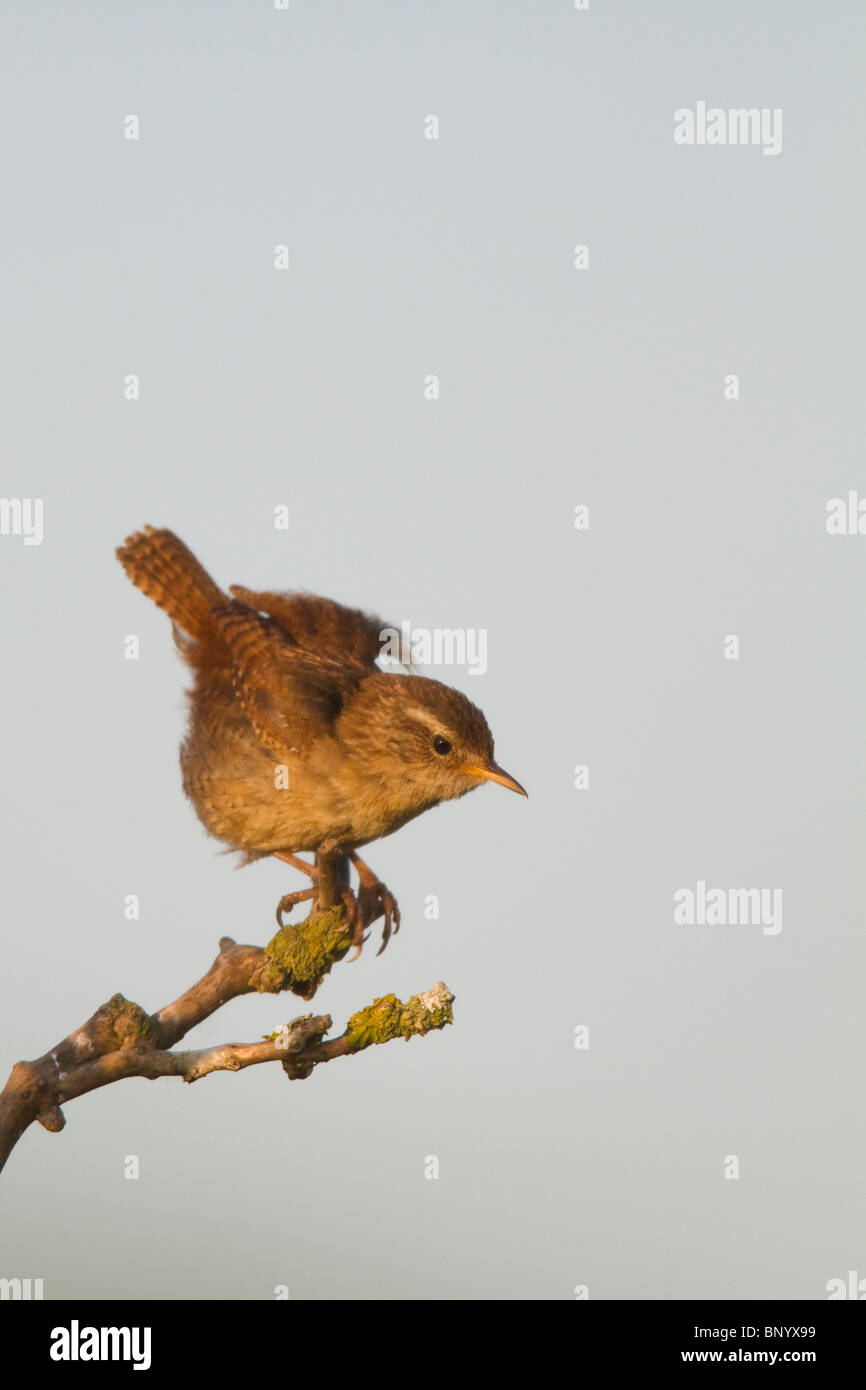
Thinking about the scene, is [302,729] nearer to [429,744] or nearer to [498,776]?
[429,744]

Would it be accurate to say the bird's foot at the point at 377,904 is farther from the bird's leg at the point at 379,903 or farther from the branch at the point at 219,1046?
the branch at the point at 219,1046

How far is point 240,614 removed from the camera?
21.3 ft

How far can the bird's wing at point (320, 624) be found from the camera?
673 cm

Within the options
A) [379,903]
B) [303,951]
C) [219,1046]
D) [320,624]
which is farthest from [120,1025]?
[320,624]

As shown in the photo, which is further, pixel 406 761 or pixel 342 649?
pixel 342 649

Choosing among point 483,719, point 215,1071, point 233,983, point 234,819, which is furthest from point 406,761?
point 215,1071

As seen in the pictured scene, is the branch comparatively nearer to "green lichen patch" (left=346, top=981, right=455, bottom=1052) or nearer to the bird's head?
"green lichen patch" (left=346, top=981, right=455, bottom=1052)

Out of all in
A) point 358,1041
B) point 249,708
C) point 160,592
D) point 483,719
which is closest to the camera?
point 358,1041

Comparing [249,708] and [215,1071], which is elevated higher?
[249,708]

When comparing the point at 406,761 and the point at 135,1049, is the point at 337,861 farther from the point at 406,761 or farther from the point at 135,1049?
the point at 135,1049

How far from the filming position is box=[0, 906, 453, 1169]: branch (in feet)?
15.1

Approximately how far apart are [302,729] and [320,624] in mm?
834

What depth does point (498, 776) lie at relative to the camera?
5836 mm

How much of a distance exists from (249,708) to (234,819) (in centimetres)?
49
